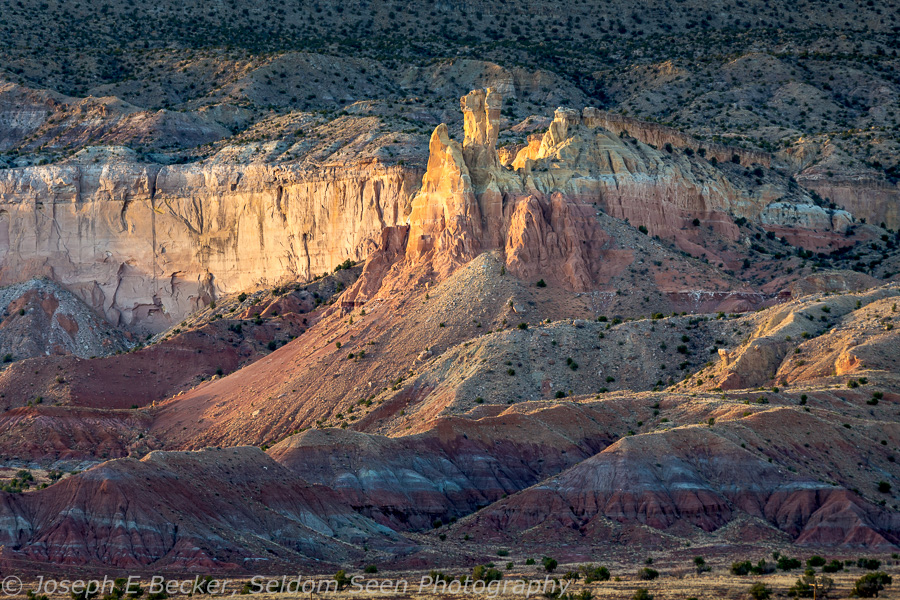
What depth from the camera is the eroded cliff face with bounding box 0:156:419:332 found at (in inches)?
4734

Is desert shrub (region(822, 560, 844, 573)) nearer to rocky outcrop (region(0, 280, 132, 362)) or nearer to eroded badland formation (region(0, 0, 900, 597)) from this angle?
eroded badland formation (region(0, 0, 900, 597))

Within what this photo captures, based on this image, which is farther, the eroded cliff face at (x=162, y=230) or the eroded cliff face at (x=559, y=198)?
the eroded cliff face at (x=162, y=230)

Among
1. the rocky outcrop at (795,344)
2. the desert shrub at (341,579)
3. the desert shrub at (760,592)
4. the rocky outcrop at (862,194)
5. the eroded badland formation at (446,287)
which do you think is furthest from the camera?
the rocky outcrop at (862,194)

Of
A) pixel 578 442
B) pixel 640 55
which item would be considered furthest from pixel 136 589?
pixel 640 55

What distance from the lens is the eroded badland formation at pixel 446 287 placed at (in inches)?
2832

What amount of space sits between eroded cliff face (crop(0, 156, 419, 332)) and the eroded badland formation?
0.65ft

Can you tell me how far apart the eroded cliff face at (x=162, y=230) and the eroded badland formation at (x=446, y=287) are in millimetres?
199

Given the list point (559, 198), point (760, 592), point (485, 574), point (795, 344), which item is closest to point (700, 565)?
point (485, 574)

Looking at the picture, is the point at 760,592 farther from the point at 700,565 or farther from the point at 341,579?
the point at 341,579

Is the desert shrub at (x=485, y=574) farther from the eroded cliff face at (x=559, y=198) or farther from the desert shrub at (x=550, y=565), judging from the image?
the eroded cliff face at (x=559, y=198)

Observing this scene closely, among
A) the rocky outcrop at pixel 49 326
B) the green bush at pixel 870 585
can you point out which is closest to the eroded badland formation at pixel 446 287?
the rocky outcrop at pixel 49 326

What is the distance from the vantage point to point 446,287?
100125 mm

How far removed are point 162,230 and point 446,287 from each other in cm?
3259

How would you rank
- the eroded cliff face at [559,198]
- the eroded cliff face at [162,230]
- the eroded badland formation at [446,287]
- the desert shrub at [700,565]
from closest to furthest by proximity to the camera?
the desert shrub at [700,565], the eroded badland formation at [446,287], the eroded cliff face at [559,198], the eroded cliff face at [162,230]
